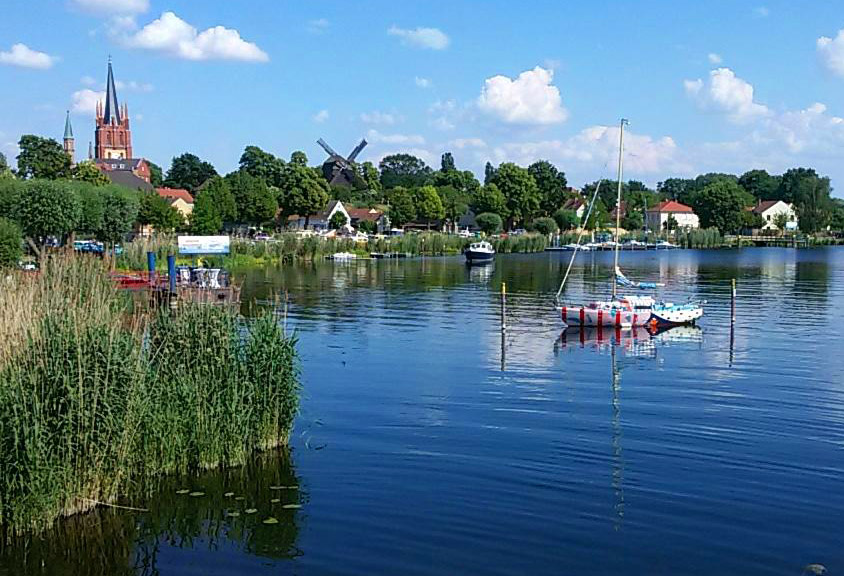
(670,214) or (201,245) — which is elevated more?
(670,214)

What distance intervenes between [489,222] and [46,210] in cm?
9371

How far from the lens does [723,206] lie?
6978 inches

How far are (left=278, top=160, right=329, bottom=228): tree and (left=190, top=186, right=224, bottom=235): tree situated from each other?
2031cm

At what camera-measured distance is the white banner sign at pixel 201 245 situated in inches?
2499

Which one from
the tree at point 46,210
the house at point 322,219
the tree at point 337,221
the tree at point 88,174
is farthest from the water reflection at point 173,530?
the house at point 322,219

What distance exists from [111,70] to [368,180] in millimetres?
58242

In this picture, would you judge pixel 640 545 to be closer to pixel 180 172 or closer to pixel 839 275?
pixel 839 275

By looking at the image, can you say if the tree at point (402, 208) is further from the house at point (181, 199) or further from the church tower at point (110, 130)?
the church tower at point (110, 130)

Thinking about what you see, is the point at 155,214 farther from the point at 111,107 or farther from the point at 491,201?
the point at 111,107

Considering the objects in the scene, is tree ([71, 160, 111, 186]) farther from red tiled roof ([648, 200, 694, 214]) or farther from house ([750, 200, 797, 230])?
house ([750, 200, 797, 230])

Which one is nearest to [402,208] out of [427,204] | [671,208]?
[427,204]

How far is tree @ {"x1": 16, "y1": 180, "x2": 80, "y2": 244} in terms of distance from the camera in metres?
62.9

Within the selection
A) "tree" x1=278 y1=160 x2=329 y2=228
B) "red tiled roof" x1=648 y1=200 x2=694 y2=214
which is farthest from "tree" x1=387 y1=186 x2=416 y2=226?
"red tiled roof" x1=648 y1=200 x2=694 y2=214

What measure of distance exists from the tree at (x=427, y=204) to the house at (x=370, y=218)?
19.4 feet
